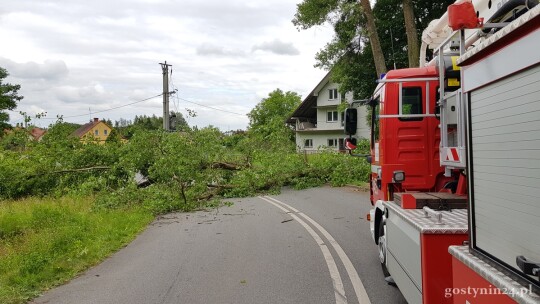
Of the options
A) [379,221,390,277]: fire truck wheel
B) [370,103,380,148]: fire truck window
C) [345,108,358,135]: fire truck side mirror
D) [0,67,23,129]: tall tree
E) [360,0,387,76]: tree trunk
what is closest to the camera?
[379,221,390,277]: fire truck wheel

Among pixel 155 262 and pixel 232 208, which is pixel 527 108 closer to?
pixel 155 262

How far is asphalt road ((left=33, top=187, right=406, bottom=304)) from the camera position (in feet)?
18.5

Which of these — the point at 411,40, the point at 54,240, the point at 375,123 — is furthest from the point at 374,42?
the point at 54,240

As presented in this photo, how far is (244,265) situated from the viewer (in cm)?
710

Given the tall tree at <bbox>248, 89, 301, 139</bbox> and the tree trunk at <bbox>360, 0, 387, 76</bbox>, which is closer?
the tree trunk at <bbox>360, 0, 387, 76</bbox>

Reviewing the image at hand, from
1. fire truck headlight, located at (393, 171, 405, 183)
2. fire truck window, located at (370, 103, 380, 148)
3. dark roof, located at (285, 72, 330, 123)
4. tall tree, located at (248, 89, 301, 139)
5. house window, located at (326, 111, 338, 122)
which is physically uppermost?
tall tree, located at (248, 89, 301, 139)

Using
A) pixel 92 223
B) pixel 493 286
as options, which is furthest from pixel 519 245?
pixel 92 223

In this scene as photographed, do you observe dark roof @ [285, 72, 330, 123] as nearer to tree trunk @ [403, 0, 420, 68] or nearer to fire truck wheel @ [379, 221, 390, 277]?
tree trunk @ [403, 0, 420, 68]

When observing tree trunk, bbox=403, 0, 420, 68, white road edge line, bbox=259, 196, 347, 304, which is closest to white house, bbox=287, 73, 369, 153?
tree trunk, bbox=403, 0, 420, 68

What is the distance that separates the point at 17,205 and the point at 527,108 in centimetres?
1485

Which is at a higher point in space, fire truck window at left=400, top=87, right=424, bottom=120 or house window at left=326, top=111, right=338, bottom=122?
house window at left=326, top=111, right=338, bottom=122

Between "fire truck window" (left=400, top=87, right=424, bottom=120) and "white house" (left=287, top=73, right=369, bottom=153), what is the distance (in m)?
41.8

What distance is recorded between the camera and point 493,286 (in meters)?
2.29

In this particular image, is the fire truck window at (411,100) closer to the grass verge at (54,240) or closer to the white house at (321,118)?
the grass verge at (54,240)
